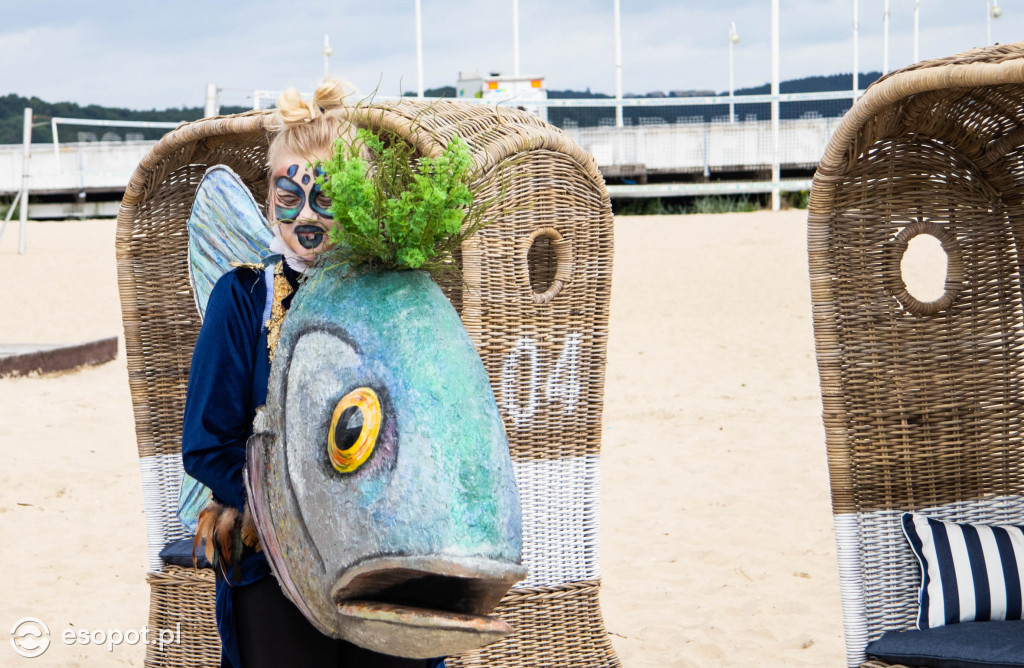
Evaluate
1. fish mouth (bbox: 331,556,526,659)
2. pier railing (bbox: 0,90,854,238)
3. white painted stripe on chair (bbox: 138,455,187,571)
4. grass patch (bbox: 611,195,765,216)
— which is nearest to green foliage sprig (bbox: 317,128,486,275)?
fish mouth (bbox: 331,556,526,659)

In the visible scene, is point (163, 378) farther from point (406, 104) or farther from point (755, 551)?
point (755, 551)

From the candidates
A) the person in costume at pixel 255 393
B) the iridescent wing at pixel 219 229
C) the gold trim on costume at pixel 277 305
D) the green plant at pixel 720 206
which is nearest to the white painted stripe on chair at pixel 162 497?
the iridescent wing at pixel 219 229

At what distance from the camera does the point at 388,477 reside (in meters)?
1.36

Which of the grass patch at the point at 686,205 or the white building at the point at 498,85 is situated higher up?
the white building at the point at 498,85

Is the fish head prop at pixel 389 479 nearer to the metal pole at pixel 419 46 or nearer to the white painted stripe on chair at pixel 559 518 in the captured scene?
the white painted stripe on chair at pixel 559 518

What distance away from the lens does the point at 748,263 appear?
535 inches

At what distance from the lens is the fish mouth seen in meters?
1.34

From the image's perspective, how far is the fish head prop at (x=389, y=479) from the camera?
4.42 feet

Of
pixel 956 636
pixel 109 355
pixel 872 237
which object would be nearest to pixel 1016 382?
pixel 872 237

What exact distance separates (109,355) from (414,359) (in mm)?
8850

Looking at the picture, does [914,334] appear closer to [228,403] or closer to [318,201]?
[318,201]

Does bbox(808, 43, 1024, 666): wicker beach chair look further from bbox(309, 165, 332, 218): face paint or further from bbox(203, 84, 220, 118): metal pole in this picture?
bbox(203, 84, 220, 118): metal pole

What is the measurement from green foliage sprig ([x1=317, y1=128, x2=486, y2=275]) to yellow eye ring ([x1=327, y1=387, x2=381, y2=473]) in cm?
21

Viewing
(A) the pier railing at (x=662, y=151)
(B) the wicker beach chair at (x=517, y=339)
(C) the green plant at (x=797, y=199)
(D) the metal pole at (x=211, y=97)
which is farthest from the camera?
(A) the pier railing at (x=662, y=151)
